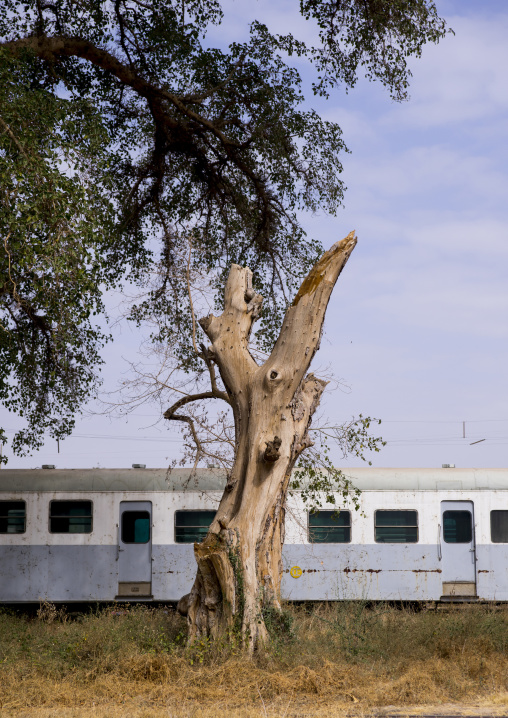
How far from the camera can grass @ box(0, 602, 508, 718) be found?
847 centimetres

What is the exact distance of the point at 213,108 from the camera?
637 inches

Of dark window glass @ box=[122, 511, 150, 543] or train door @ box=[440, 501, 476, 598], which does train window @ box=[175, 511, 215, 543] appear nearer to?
dark window glass @ box=[122, 511, 150, 543]

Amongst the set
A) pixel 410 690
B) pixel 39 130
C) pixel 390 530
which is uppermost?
pixel 39 130

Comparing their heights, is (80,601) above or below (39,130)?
below

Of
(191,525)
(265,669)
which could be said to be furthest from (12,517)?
(265,669)

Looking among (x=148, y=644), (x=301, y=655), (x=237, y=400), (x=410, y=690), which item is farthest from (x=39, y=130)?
(x=410, y=690)

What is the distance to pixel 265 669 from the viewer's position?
9.52 m

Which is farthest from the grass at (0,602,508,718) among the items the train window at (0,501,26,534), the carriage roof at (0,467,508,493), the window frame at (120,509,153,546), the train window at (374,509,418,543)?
the carriage roof at (0,467,508,493)

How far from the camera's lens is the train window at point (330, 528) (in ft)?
51.5

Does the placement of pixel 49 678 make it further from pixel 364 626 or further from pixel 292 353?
pixel 292 353

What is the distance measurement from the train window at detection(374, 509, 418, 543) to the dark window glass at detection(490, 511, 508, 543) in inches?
58.1

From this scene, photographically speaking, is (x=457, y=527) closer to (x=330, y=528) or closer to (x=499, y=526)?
(x=499, y=526)

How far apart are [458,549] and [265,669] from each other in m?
7.21

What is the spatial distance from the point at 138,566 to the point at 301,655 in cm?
636
